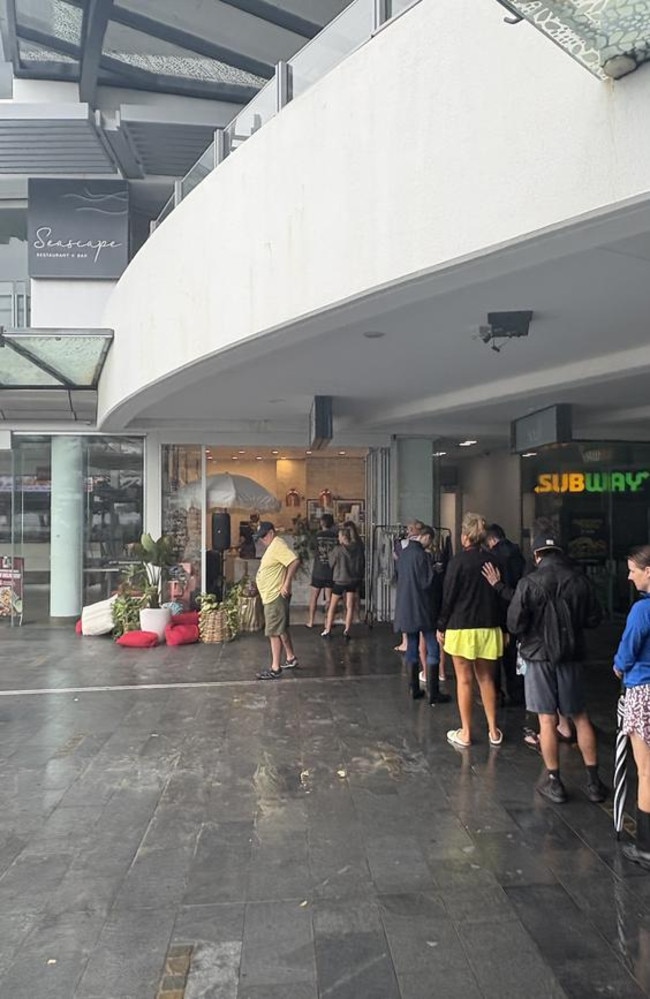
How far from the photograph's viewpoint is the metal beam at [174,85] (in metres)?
12.5

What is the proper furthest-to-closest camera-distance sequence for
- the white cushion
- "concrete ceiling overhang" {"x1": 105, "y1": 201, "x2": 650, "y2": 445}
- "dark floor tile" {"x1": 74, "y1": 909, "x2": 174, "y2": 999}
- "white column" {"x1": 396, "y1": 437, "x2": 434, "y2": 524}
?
"white column" {"x1": 396, "y1": 437, "x2": 434, "y2": 524}, the white cushion, "concrete ceiling overhang" {"x1": 105, "y1": 201, "x2": 650, "y2": 445}, "dark floor tile" {"x1": 74, "y1": 909, "x2": 174, "y2": 999}

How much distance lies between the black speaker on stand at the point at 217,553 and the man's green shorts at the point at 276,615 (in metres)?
4.48

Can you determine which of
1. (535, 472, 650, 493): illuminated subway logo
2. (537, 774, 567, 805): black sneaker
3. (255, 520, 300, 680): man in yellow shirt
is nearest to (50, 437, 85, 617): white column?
(255, 520, 300, 680): man in yellow shirt

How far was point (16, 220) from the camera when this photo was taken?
14266mm

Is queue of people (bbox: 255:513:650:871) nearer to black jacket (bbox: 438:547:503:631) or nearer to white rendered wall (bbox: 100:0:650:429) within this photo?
black jacket (bbox: 438:547:503:631)

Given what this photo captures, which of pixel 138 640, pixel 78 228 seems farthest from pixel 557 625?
pixel 78 228

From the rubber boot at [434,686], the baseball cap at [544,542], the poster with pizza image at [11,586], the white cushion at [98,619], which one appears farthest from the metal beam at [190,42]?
the baseball cap at [544,542]

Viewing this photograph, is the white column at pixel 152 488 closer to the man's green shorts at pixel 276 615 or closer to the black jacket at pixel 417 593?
the man's green shorts at pixel 276 615

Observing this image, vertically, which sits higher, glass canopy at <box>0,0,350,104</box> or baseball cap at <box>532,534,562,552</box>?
glass canopy at <box>0,0,350,104</box>

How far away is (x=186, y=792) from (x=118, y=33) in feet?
41.7

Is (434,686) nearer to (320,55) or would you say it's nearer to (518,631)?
(518,631)

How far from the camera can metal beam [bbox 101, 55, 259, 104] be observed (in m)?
12.5

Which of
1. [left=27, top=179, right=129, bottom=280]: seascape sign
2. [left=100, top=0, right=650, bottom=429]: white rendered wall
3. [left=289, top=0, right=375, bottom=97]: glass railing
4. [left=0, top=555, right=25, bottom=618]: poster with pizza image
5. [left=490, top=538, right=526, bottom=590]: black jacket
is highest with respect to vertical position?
[left=27, top=179, right=129, bottom=280]: seascape sign

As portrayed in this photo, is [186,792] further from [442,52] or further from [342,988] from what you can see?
[442,52]
